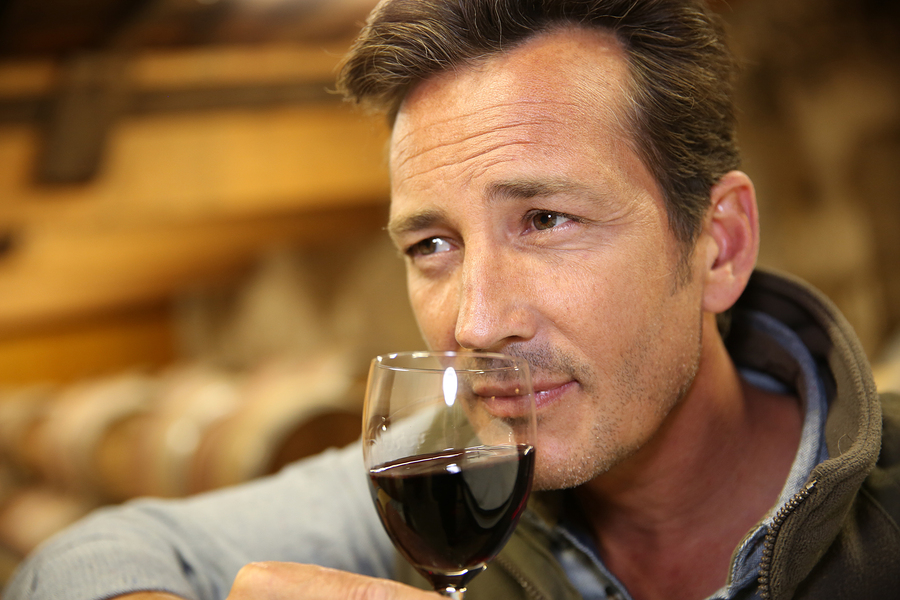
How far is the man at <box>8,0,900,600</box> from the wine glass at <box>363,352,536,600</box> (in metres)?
0.15

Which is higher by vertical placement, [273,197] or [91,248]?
[273,197]

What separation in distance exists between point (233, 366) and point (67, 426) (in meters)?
2.26

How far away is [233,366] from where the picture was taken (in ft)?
21.1

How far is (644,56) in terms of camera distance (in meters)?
1.35

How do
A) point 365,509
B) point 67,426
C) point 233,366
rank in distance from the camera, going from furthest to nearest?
point 233,366 → point 67,426 → point 365,509

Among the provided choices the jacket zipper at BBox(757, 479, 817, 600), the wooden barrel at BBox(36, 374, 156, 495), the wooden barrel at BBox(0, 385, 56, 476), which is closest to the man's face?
the jacket zipper at BBox(757, 479, 817, 600)

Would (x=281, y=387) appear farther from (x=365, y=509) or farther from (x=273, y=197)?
(x=365, y=509)

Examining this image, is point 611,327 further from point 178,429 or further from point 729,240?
point 178,429

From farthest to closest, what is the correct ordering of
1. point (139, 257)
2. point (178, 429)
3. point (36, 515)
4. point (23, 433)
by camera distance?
point (139, 257)
point (23, 433)
point (36, 515)
point (178, 429)

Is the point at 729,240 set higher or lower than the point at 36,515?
higher

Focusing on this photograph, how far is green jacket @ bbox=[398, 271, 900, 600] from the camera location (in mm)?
1065

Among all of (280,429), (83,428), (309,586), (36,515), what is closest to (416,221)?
(309,586)

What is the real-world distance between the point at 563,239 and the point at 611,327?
169 mm

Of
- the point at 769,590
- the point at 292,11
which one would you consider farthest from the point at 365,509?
the point at 292,11
